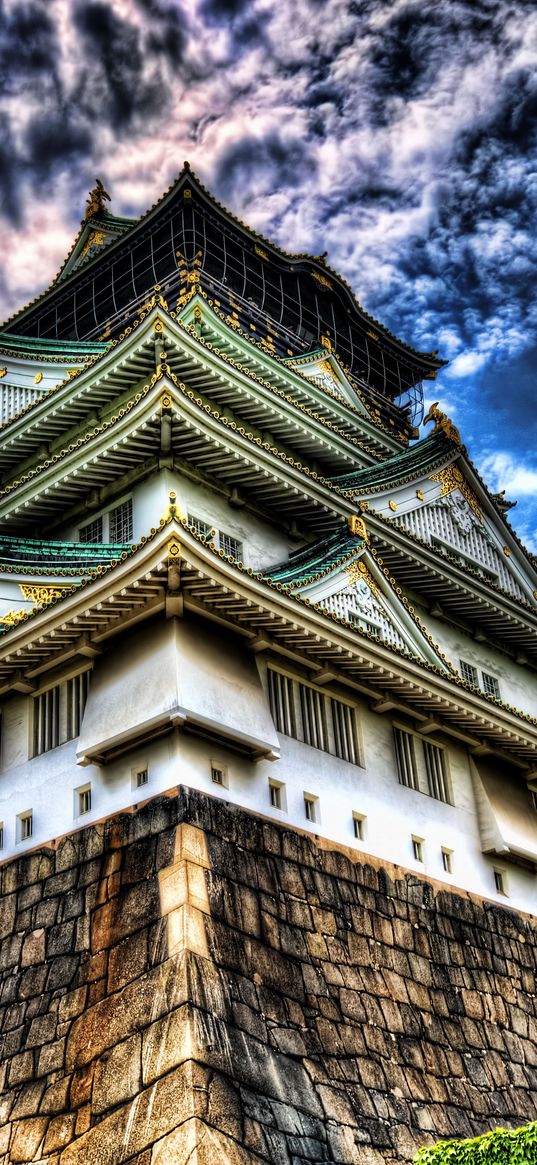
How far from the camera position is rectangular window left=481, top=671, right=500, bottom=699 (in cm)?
3002

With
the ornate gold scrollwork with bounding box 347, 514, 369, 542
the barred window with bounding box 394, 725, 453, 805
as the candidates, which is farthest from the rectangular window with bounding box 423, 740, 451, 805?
the ornate gold scrollwork with bounding box 347, 514, 369, 542

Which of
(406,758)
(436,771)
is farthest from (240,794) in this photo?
(436,771)

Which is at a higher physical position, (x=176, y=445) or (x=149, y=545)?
(x=176, y=445)

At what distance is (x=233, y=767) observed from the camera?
1958cm

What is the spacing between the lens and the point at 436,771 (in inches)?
934

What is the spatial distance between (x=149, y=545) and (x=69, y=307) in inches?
879

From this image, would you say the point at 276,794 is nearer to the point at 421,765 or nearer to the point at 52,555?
the point at 421,765

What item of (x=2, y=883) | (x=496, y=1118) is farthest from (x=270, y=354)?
(x=496, y=1118)

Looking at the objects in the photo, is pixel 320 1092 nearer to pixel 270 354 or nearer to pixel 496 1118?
pixel 496 1118

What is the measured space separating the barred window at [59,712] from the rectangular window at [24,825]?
1.05m

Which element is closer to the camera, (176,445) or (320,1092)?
(320,1092)

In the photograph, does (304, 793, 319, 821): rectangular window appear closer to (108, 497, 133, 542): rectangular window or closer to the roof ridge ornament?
(108, 497, 133, 542): rectangular window

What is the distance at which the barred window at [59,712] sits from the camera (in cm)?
2067

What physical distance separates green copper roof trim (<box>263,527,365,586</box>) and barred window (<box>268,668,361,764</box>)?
201cm
